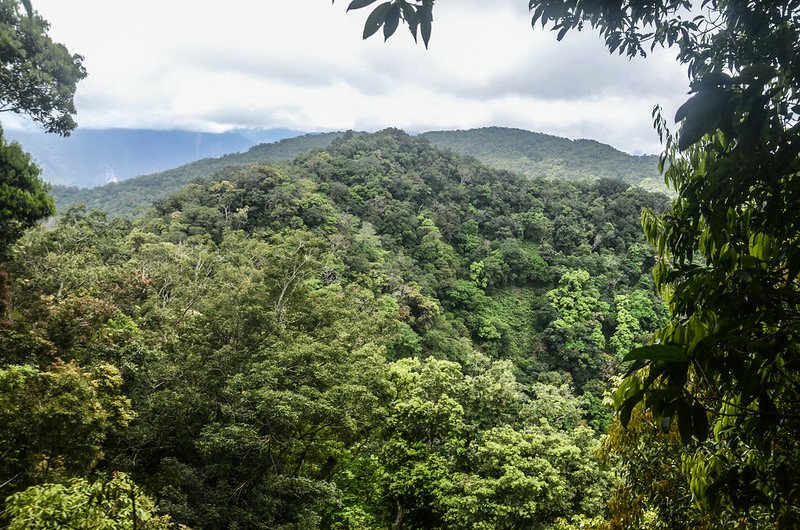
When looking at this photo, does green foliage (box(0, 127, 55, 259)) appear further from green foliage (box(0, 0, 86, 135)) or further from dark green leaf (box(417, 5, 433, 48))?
dark green leaf (box(417, 5, 433, 48))

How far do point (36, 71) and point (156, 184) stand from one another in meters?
76.0

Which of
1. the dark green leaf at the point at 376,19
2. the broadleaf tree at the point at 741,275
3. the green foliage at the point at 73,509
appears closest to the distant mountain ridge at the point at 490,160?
the green foliage at the point at 73,509

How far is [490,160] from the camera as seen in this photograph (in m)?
99.4

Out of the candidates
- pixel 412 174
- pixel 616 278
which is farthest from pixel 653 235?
pixel 412 174

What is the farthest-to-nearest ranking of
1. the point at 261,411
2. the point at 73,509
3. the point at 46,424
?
the point at 261,411
the point at 46,424
the point at 73,509

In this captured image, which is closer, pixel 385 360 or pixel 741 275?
pixel 741 275

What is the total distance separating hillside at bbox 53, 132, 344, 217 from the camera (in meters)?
62.7

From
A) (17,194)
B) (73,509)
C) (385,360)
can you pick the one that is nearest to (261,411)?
(73,509)

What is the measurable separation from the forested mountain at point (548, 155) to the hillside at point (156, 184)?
33.8 meters

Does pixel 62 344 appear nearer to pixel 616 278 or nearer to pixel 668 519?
pixel 668 519

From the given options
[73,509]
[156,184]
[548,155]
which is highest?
[548,155]

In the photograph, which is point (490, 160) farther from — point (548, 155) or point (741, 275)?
point (741, 275)

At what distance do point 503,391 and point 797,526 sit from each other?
13220 mm

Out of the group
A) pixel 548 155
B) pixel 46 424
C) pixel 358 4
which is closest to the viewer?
pixel 358 4
